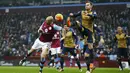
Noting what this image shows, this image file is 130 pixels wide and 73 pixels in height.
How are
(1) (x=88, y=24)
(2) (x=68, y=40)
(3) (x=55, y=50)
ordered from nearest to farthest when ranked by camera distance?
(1) (x=88, y=24), (2) (x=68, y=40), (3) (x=55, y=50)

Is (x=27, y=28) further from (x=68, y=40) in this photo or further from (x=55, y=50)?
(x=68, y=40)

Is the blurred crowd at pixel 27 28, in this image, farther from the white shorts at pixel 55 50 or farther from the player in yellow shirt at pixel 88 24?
the player in yellow shirt at pixel 88 24

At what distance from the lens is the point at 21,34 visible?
43.8 metres

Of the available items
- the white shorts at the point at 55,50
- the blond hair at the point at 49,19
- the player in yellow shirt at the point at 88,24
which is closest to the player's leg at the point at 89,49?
the player in yellow shirt at the point at 88,24

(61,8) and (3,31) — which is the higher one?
(61,8)

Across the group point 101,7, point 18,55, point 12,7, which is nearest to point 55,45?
point 18,55

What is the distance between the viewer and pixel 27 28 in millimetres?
45125

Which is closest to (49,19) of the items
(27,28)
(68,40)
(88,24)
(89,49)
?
(88,24)

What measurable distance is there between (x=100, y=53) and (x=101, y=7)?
46.5 ft

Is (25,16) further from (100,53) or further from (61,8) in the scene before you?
(100,53)

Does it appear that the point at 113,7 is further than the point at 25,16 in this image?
No

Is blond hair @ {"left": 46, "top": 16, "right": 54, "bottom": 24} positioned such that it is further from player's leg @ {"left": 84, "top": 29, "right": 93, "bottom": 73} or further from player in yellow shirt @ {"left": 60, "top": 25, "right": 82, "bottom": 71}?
player in yellow shirt @ {"left": 60, "top": 25, "right": 82, "bottom": 71}

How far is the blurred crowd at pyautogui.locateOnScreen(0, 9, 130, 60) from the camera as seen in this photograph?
3891cm

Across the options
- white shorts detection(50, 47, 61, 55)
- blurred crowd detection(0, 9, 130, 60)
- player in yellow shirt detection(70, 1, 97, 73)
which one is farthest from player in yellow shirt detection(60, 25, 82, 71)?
blurred crowd detection(0, 9, 130, 60)
